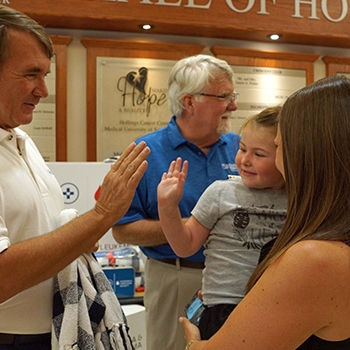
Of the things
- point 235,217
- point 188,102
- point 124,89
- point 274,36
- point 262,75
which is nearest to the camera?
point 235,217

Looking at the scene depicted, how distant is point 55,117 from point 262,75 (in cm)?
215

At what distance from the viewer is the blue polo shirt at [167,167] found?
220cm

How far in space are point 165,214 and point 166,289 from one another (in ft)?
2.17

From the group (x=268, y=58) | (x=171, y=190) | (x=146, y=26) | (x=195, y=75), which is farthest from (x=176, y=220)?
(x=268, y=58)

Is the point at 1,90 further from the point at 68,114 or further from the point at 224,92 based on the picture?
the point at 68,114

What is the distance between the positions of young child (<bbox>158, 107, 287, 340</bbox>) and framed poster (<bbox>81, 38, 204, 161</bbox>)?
123 inches

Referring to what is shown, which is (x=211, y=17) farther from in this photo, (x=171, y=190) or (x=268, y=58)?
(x=171, y=190)

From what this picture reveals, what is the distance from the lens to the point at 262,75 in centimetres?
523

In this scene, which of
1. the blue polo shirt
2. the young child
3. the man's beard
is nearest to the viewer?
the young child

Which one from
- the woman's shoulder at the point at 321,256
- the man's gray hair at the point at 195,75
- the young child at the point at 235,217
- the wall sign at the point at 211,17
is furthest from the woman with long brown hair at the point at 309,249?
the wall sign at the point at 211,17

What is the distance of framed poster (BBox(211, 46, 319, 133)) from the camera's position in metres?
5.13

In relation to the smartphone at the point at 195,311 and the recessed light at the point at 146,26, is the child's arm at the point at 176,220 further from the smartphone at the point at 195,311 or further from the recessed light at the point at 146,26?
the recessed light at the point at 146,26

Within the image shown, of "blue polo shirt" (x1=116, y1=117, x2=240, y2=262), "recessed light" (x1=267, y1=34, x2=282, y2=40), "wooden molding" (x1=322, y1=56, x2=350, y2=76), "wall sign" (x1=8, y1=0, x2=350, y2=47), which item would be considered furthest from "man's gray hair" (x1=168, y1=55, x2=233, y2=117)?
"wooden molding" (x1=322, y1=56, x2=350, y2=76)

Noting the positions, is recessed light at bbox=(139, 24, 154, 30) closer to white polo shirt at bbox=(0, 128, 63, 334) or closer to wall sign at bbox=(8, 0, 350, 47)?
wall sign at bbox=(8, 0, 350, 47)
